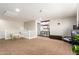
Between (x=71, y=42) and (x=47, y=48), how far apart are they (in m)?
0.46

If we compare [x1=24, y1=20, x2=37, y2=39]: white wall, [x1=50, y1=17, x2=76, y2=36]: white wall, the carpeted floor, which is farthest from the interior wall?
[x1=50, y1=17, x2=76, y2=36]: white wall

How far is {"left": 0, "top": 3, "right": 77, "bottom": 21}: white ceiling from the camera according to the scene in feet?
6.56

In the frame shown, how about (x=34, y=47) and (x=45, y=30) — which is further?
(x=45, y=30)

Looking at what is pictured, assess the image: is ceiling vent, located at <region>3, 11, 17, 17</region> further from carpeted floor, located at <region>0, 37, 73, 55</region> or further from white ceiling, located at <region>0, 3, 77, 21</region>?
carpeted floor, located at <region>0, 37, 73, 55</region>

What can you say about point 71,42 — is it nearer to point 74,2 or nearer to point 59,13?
point 59,13

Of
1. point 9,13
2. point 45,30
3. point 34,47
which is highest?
point 9,13

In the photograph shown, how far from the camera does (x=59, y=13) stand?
82.0 inches

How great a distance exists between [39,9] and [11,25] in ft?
2.03

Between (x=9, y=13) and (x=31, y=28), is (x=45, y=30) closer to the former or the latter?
(x=31, y=28)

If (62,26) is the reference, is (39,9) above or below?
above

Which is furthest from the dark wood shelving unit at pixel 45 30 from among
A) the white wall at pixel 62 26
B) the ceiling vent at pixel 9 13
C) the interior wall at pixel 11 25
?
the ceiling vent at pixel 9 13

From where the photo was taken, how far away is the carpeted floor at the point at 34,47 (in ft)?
6.51

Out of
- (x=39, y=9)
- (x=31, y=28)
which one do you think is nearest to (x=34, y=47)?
(x=31, y=28)

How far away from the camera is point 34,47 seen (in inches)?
80.0
